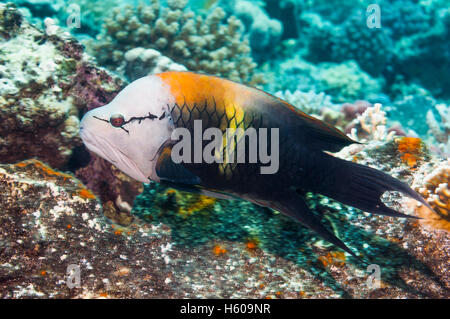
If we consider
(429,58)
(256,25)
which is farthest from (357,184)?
(429,58)

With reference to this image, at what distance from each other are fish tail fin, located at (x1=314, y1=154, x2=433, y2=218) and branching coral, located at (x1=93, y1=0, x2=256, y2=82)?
15.9 feet

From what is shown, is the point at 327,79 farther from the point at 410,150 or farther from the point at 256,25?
the point at 410,150

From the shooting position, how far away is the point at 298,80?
10.9m

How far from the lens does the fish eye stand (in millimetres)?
1738

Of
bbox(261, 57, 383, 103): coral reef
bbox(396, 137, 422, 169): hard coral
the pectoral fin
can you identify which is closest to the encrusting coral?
the pectoral fin

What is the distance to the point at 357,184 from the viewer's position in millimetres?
1928

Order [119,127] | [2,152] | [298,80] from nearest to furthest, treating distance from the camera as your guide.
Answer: [119,127] → [2,152] → [298,80]

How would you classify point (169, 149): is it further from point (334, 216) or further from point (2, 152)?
Result: point (2, 152)

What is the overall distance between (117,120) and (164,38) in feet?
16.2

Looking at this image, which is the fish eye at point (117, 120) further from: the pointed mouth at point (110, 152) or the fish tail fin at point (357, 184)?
the fish tail fin at point (357, 184)

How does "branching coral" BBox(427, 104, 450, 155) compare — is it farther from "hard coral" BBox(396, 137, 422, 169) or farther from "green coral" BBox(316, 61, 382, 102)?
"green coral" BBox(316, 61, 382, 102)

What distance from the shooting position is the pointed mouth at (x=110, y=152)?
1792 mm

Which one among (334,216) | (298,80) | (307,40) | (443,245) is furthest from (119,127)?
(307,40)
